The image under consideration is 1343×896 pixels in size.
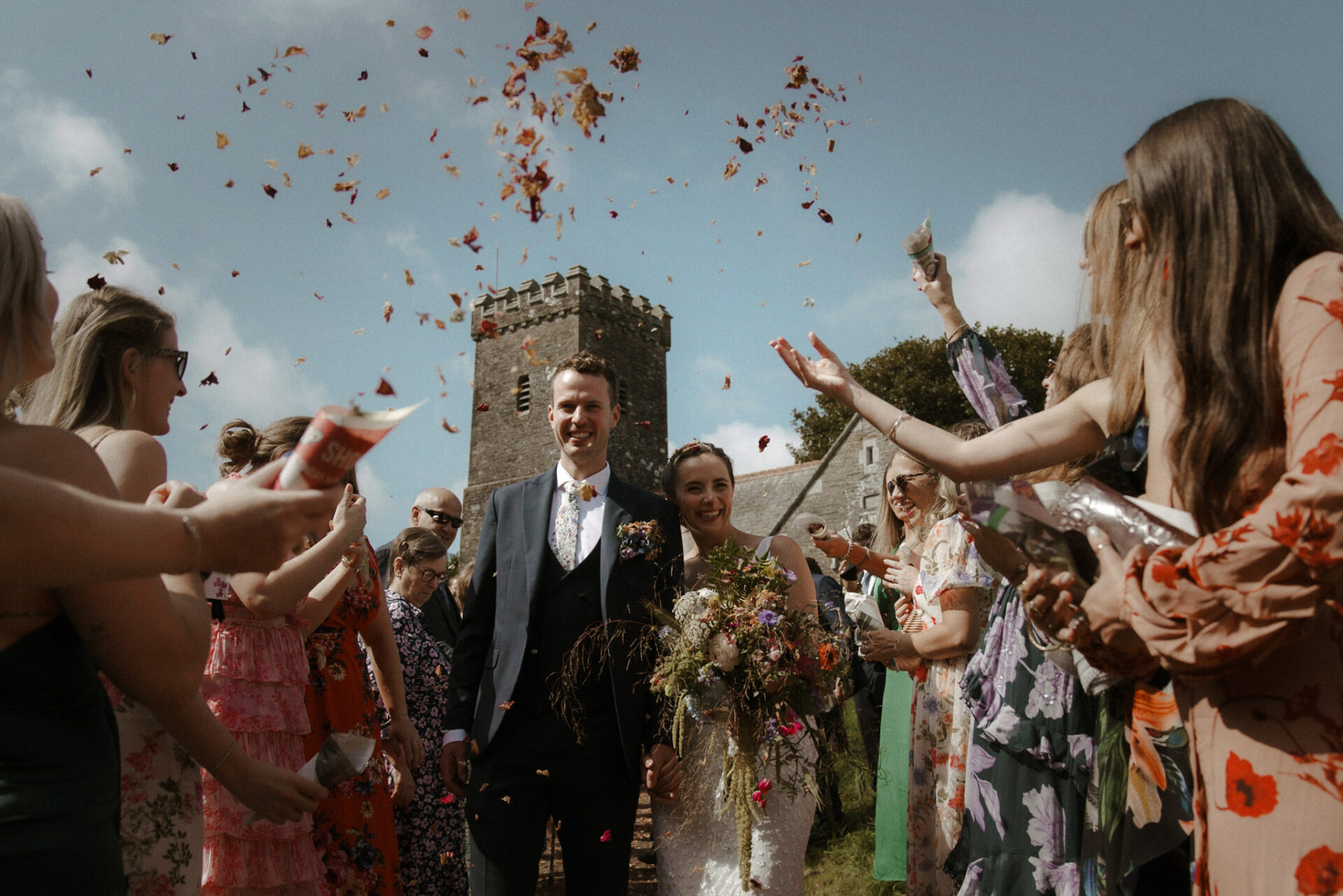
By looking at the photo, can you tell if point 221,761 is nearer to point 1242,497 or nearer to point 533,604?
point 533,604

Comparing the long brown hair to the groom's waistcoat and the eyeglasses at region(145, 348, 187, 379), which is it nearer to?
the groom's waistcoat

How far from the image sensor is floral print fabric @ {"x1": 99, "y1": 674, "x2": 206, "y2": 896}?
249 centimetres

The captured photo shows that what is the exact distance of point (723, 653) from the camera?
344 centimetres

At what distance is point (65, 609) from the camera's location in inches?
66.7

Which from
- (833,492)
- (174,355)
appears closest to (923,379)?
(833,492)

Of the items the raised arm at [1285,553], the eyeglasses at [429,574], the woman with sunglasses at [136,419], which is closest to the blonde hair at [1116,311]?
the raised arm at [1285,553]

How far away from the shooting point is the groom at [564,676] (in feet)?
11.3

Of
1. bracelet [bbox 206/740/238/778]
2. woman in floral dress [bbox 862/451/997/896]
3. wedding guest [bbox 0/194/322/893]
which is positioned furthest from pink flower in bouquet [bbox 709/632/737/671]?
wedding guest [bbox 0/194/322/893]

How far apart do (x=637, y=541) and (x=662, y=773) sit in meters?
0.92

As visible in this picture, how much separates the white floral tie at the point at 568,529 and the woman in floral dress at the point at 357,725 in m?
0.87

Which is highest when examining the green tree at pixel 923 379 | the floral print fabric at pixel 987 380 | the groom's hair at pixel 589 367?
the green tree at pixel 923 379

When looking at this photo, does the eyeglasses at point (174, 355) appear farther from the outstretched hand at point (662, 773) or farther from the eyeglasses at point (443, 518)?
the eyeglasses at point (443, 518)

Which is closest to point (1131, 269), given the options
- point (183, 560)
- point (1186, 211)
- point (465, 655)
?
point (1186, 211)

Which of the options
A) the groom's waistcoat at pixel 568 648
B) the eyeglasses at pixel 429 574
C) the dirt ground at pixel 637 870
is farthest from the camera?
the dirt ground at pixel 637 870
